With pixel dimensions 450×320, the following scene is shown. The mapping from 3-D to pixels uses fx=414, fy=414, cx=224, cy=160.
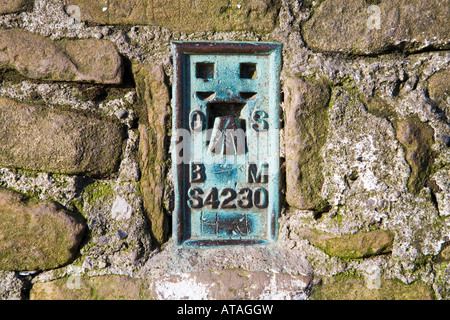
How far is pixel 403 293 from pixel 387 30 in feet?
2.18

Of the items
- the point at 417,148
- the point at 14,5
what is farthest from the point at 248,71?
the point at 14,5

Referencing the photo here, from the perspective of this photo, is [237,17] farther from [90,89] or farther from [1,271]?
[1,271]

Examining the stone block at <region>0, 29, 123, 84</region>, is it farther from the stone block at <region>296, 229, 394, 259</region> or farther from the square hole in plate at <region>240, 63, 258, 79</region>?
the stone block at <region>296, 229, 394, 259</region>

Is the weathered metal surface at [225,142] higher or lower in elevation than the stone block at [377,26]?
lower

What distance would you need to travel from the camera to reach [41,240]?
100cm

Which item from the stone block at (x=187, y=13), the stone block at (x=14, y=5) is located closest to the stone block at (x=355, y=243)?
the stone block at (x=187, y=13)

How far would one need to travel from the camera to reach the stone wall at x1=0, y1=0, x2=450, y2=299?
1.02 m

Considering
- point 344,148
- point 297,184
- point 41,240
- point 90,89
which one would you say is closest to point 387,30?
point 344,148

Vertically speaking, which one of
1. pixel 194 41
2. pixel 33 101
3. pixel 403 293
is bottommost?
pixel 403 293

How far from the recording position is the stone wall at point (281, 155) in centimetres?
102

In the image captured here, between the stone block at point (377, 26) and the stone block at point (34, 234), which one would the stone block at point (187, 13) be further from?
the stone block at point (34, 234)

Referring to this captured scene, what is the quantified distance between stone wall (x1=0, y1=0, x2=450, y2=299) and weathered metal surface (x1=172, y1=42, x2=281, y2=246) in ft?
0.11

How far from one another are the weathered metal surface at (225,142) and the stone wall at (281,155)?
0.11 feet

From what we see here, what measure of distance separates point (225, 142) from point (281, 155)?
0.49ft
